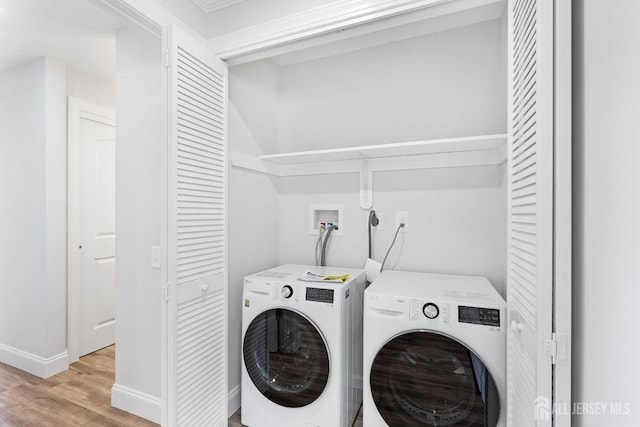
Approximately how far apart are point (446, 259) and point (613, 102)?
4.64ft

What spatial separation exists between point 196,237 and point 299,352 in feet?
2.64

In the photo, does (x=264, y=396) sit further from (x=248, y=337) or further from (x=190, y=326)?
(x=190, y=326)

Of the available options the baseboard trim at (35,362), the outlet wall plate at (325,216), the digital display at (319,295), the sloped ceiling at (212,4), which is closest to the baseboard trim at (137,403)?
the baseboard trim at (35,362)

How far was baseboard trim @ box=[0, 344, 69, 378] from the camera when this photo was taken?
2391 millimetres

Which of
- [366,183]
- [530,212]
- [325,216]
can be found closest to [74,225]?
[325,216]

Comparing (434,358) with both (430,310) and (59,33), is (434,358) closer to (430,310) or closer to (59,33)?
(430,310)

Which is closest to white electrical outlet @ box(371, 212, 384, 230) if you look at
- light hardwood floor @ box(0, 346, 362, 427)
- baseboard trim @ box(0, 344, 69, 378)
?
light hardwood floor @ box(0, 346, 362, 427)

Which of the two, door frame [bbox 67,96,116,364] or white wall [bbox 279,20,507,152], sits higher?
white wall [bbox 279,20,507,152]

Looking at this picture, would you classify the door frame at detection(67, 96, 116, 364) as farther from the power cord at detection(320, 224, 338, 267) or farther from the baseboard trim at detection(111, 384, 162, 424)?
the power cord at detection(320, 224, 338, 267)

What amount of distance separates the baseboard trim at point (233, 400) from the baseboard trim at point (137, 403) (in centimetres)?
41

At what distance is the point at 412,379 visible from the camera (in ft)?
4.55

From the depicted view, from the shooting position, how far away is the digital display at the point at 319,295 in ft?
5.21

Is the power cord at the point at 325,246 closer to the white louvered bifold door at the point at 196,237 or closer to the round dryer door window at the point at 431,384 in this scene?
the white louvered bifold door at the point at 196,237

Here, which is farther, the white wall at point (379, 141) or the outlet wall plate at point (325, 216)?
the outlet wall plate at point (325, 216)
